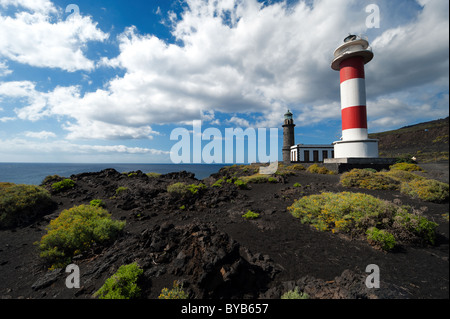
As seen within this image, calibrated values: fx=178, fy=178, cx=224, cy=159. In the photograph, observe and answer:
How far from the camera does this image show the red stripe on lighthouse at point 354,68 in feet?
56.6

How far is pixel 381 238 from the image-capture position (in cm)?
465

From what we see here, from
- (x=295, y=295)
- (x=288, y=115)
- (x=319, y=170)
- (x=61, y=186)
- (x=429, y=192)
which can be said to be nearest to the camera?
(x=295, y=295)

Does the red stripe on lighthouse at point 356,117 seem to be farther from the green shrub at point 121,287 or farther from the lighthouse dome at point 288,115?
the green shrub at point 121,287

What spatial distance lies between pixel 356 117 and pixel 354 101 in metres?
1.56

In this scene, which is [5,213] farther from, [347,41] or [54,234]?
[347,41]

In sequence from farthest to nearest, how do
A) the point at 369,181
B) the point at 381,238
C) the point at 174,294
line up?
the point at 369,181, the point at 381,238, the point at 174,294

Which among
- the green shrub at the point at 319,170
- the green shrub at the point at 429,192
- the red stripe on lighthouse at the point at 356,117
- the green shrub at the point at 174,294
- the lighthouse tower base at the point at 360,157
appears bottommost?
the green shrub at the point at 174,294

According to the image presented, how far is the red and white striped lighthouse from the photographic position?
16828 millimetres

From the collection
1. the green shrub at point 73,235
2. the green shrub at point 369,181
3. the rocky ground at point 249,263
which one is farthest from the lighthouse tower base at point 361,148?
the green shrub at point 73,235

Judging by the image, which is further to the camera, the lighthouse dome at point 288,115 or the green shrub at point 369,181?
the lighthouse dome at point 288,115

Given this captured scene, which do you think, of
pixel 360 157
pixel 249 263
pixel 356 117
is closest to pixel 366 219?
pixel 249 263

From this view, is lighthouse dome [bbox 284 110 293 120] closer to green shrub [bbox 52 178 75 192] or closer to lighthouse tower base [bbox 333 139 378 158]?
lighthouse tower base [bbox 333 139 378 158]

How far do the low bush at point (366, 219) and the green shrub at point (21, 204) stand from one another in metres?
14.4

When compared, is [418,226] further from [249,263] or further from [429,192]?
[249,263]
